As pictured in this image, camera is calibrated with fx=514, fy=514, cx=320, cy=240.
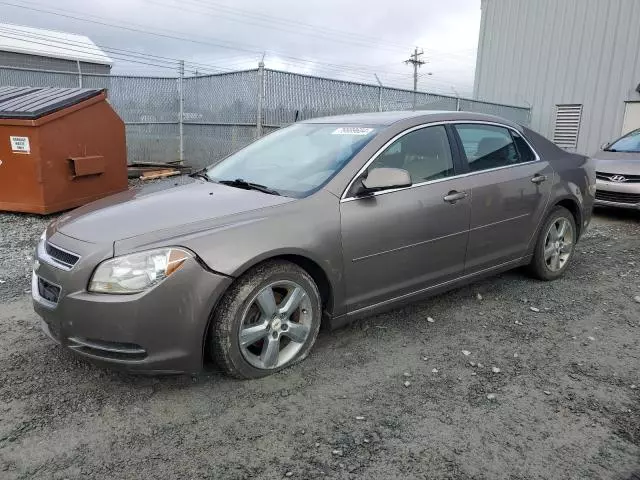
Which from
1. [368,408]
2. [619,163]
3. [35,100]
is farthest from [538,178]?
[35,100]

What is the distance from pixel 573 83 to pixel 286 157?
14231 millimetres

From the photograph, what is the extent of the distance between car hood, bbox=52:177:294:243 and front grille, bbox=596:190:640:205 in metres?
6.80

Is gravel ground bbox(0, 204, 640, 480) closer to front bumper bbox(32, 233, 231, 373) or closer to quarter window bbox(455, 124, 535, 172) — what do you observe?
front bumper bbox(32, 233, 231, 373)

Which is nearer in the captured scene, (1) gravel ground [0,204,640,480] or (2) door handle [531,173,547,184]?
(1) gravel ground [0,204,640,480]

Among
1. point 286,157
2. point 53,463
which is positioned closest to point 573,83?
point 286,157

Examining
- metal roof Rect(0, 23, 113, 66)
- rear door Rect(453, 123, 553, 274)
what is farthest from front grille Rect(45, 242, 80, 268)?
metal roof Rect(0, 23, 113, 66)

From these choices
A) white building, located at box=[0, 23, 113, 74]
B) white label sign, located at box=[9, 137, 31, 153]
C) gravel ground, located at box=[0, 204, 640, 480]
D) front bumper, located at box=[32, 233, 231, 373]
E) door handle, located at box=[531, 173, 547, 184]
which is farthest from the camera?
white building, located at box=[0, 23, 113, 74]

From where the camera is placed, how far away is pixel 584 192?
4.90 m

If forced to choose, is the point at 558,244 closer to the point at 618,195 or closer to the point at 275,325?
the point at 275,325

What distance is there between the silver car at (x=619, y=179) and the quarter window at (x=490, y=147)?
436 centimetres

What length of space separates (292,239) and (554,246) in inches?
116

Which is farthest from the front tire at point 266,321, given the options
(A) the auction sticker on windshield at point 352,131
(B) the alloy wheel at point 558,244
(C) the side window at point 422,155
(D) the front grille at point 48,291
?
(B) the alloy wheel at point 558,244

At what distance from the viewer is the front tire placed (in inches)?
109

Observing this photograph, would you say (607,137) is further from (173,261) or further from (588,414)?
(173,261)
